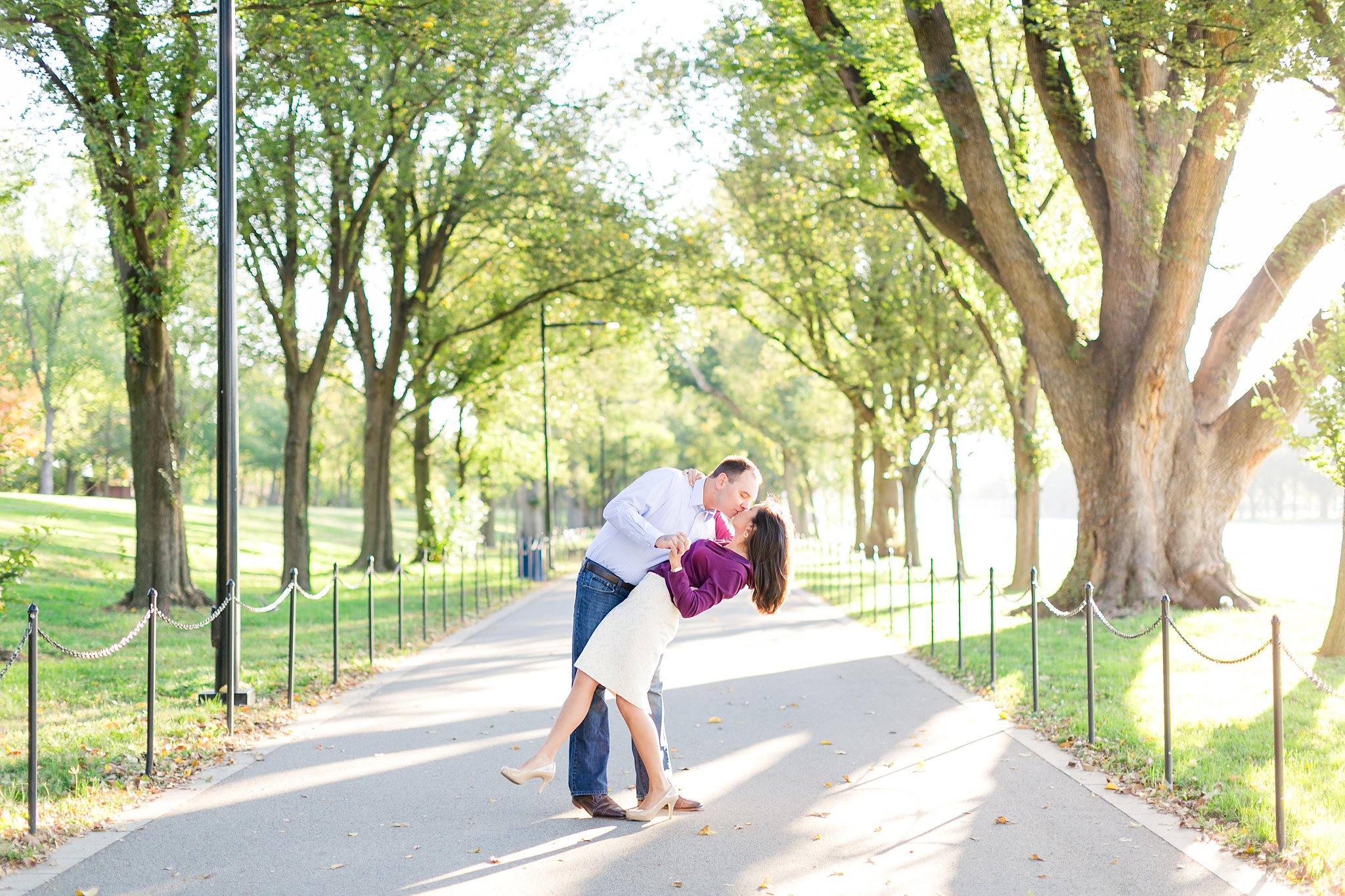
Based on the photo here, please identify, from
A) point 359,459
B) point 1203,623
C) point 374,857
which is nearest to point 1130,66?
point 1203,623

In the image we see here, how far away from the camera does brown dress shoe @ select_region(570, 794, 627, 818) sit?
6402mm

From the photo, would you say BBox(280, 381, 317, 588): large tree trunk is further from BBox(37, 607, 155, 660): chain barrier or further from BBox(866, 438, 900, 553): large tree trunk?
BBox(866, 438, 900, 553): large tree trunk

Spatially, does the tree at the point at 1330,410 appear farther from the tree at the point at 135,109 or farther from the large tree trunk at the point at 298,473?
the large tree trunk at the point at 298,473

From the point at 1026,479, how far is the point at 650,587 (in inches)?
712

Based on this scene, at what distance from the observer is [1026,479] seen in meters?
22.9

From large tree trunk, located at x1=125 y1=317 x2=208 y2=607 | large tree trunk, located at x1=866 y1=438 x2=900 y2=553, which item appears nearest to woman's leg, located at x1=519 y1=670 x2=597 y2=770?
large tree trunk, located at x1=125 y1=317 x2=208 y2=607

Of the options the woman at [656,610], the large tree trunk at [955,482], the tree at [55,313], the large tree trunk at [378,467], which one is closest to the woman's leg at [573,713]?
the woman at [656,610]

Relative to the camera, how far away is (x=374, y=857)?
5.68m

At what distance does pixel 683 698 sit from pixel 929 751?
3.04 m

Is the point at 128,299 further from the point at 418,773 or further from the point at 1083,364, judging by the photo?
the point at 1083,364

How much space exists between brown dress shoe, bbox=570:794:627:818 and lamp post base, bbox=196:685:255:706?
451cm

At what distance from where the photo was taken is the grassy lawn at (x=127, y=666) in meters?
7.07

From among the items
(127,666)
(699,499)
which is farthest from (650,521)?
(127,666)

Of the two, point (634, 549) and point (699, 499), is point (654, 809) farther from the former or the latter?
point (699, 499)
